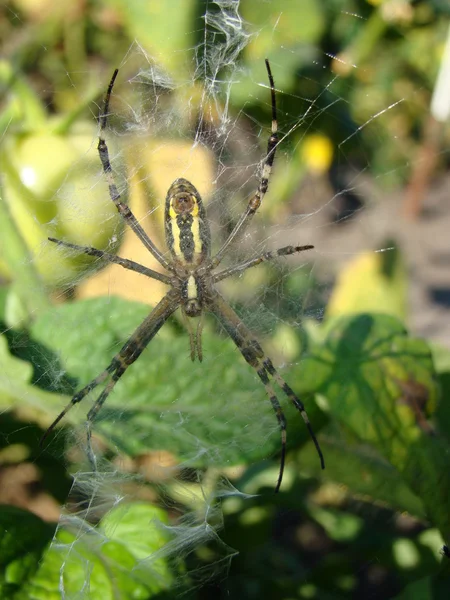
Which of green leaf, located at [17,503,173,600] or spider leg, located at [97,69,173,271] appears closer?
green leaf, located at [17,503,173,600]

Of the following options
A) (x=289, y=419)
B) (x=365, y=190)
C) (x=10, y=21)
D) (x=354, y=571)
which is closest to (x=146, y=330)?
(x=289, y=419)

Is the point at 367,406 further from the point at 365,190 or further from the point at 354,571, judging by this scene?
the point at 365,190

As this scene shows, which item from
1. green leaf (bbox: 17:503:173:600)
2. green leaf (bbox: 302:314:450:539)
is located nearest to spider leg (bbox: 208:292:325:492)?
green leaf (bbox: 302:314:450:539)

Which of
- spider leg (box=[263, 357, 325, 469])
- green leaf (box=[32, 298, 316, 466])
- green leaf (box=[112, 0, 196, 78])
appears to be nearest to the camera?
green leaf (box=[32, 298, 316, 466])

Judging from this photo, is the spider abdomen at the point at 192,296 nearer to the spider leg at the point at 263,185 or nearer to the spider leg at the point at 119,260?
the spider leg at the point at 119,260

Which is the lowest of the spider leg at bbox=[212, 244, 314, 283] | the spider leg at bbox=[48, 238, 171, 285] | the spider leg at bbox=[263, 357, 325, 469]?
the spider leg at bbox=[263, 357, 325, 469]

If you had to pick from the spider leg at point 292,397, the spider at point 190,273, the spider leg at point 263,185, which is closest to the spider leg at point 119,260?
the spider at point 190,273

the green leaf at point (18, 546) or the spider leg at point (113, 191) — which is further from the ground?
the spider leg at point (113, 191)

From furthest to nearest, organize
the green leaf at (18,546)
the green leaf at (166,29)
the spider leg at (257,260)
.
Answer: the green leaf at (166,29) → the spider leg at (257,260) → the green leaf at (18,546)

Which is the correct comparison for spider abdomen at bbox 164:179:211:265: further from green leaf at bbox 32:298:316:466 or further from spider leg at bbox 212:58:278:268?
green leaf at bbox 32:298:316:466
